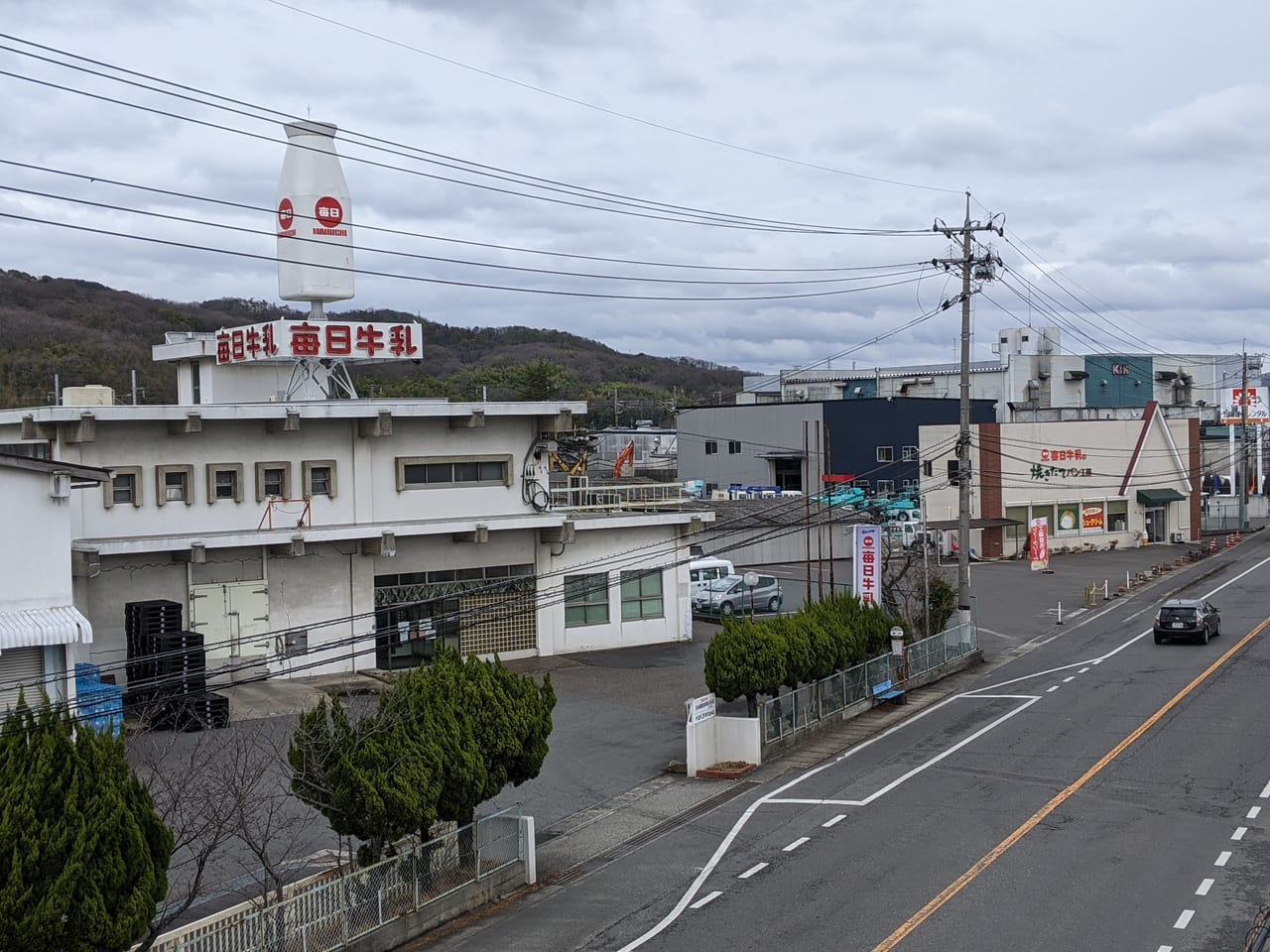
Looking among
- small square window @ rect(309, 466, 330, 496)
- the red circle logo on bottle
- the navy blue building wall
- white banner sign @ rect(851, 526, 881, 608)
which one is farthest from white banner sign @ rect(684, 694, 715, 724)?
the navy blue building wall

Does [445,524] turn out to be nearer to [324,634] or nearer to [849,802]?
[324,634]

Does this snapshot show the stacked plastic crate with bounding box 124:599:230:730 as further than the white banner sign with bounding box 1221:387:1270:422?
No

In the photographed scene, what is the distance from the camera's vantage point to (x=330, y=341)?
3653 cm

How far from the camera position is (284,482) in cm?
3538

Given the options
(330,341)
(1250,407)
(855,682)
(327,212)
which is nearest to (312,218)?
(327,212)

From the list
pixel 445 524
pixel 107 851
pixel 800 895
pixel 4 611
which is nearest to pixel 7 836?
pixel 107 851

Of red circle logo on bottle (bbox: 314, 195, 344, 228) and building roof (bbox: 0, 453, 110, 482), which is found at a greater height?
red circle logo on bottle (bbox: 314, 195, 344, 228)

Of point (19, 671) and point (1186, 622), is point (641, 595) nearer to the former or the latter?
point (1186, 622)

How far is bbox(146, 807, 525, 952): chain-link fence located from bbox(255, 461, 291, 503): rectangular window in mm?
17265

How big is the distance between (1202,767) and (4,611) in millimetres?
23338

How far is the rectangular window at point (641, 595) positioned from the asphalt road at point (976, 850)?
11.4m

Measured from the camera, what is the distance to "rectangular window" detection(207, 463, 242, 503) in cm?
3412

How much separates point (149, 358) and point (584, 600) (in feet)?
213

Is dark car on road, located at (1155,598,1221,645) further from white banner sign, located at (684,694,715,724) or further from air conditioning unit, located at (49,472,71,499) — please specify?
air conditioning unit, located at (49,472,71,499)
